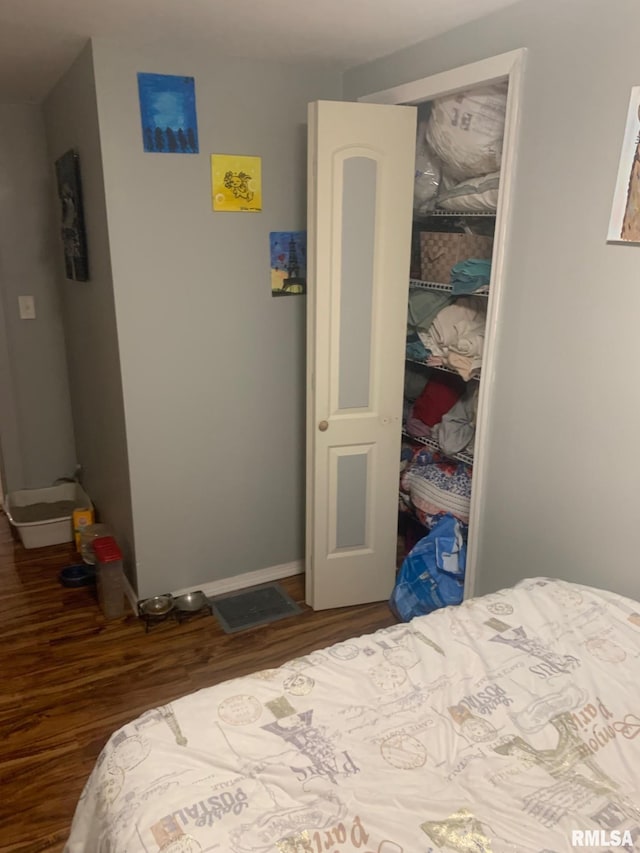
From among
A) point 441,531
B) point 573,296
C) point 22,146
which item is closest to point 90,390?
point 22,146

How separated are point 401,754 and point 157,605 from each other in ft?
5.85

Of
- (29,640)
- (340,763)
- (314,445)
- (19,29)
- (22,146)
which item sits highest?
(19,29)

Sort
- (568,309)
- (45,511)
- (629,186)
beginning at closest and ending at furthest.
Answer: (629,186), (568,309), (45,511)

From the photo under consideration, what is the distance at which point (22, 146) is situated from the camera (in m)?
3.45

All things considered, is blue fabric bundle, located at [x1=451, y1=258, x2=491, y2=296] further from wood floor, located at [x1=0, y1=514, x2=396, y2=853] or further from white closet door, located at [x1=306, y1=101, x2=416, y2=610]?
wood floor, located at [x1=0, y1=514, x2=396, y2=853]

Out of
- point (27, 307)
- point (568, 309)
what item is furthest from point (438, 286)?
point (27, 307)

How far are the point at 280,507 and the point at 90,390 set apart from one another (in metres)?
1.15

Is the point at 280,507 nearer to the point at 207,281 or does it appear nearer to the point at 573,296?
the point at 207,281

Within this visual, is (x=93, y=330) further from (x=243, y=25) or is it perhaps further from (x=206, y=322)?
(x=243, y=25)

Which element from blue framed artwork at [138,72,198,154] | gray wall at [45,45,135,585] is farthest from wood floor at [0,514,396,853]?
blue framed artwork at [138,72,198,154]

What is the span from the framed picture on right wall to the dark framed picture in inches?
86.0

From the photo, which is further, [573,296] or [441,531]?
[441,531]

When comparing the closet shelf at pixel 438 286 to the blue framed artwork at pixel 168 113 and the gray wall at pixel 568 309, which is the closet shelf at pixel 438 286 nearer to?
the gray wall at pixel 568 309

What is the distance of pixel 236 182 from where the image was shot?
2.73 m
